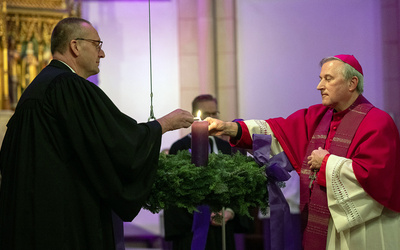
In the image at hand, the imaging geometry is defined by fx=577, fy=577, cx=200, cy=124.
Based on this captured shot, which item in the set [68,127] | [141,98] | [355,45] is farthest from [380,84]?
[68,127]

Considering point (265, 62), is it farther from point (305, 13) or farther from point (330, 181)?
point (330, 181)

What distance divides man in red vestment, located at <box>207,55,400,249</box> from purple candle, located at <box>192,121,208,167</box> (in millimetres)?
594

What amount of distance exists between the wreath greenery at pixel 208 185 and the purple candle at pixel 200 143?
0.15ft

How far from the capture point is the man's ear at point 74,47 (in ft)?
12.1

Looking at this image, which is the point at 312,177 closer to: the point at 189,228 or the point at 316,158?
the point at 316,158

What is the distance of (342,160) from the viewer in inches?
145

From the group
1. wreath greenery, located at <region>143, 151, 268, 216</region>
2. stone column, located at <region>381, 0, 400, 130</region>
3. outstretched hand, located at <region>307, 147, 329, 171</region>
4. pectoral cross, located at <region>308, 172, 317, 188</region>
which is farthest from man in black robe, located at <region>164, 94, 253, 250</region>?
stone column, located at <region>381, 0, 400, 130</region>

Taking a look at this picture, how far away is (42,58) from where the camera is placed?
772cm

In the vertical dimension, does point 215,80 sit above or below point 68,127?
above

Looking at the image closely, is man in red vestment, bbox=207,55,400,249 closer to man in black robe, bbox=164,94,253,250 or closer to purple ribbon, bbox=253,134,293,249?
purple ribbon, bbox=253,134,293,249

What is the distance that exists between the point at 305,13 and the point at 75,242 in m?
6.34

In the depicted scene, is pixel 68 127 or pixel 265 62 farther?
pixel 265 62

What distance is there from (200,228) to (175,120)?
1.49 metres

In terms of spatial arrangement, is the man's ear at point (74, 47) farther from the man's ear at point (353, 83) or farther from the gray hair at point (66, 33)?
the man's ear at point (353, 83)
